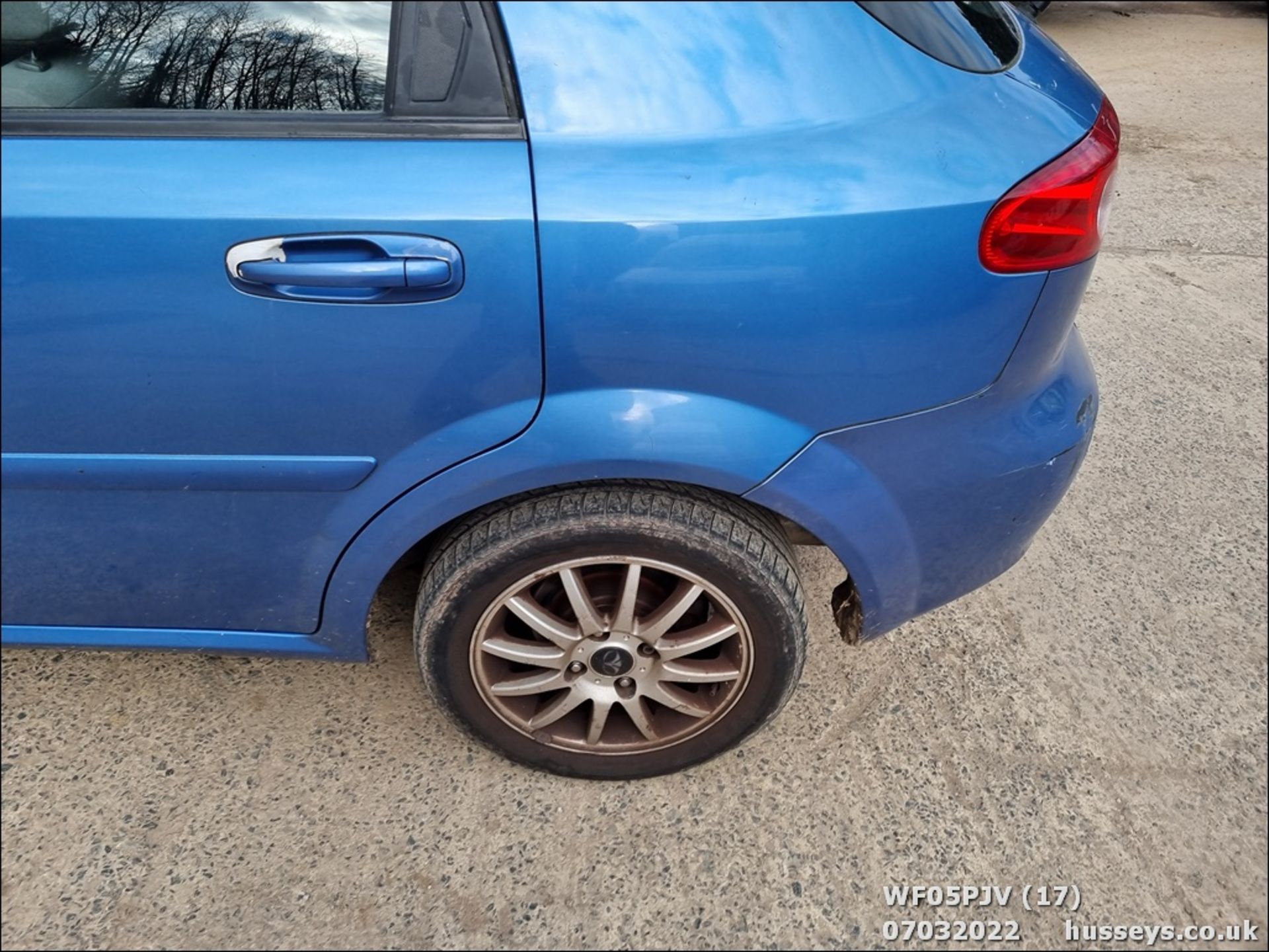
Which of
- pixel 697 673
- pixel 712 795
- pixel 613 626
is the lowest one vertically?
pixel 712 795

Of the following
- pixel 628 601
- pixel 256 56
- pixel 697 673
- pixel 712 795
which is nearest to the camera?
pixel 256 56

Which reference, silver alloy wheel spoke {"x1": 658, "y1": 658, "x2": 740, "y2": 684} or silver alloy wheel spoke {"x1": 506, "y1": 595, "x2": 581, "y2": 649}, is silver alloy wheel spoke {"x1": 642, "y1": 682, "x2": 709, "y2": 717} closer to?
silver alloy wheel spoke {"x1": 658, "y1": 658, "x2": 740, "y2": 684}

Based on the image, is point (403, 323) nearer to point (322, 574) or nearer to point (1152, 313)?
point (322, 574)

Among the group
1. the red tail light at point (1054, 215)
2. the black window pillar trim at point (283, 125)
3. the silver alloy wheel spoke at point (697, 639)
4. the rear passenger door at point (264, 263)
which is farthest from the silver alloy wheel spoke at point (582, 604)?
the red tail light at point (1054, 215)

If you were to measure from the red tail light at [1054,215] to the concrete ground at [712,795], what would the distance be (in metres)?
1.09

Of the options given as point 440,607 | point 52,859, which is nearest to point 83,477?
point 440,607

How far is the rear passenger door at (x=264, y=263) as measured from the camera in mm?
1446

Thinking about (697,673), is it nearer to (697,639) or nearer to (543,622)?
(697,639)

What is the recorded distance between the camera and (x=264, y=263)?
4.75 feet

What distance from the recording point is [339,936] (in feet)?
5.73

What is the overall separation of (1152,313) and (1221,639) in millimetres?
2028

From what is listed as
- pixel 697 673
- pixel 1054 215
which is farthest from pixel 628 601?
pixel 1054 215

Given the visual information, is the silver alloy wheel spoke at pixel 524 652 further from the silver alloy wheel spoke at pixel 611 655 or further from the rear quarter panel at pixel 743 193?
the rear quarter panel at pixel 743 193

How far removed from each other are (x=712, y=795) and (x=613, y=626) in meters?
0.46
